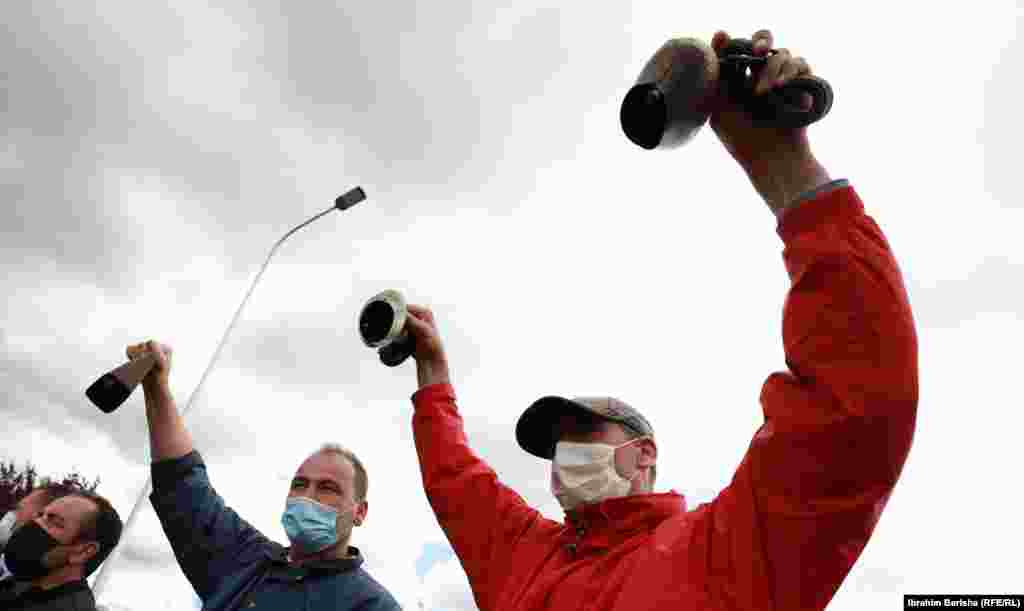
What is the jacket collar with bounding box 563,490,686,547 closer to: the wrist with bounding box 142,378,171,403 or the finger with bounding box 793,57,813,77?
the finger with bounding box 793,57,813,77

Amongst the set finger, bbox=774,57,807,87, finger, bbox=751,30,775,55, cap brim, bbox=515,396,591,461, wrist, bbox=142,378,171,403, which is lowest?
cap brim, bbox=515,396,591,461

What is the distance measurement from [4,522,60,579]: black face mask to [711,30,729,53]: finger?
14.7ft

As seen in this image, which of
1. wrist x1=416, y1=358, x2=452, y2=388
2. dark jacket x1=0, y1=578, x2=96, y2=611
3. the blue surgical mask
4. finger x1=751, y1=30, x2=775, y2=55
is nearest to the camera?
finger x1=751, y1=30, x2=775, y2=55

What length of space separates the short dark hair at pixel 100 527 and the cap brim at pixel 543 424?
2.94 m

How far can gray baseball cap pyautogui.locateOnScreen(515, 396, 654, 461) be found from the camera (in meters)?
2.88

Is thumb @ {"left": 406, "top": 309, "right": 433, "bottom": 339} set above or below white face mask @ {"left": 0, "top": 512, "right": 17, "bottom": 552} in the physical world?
above

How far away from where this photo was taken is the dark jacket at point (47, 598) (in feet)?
12.4

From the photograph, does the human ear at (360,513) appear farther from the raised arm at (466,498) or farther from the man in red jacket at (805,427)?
the man in red jacket at (805,427)

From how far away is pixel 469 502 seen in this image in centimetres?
282

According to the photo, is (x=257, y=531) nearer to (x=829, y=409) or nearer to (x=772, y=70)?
(x=829, y=409)

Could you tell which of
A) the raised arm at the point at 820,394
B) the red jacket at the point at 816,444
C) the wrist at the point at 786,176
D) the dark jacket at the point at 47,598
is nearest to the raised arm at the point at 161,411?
the dark jacket at the point at 47,598

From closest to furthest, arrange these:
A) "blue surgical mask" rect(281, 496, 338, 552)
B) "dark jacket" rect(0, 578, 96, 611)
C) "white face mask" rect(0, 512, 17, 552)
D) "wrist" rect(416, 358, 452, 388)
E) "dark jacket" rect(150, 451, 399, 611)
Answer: "wrist" rect(416, 358, 452, 388) → "dark jacket" rect(150, 451, 399, 611) → "blue surgical mask" rect(281, 496, 338, 552) → "dark jacket" rect(0, 578, 96, 611) → "white face mask" rect(0, 512, 17, 552)

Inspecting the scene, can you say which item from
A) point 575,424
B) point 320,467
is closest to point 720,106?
point 575,424

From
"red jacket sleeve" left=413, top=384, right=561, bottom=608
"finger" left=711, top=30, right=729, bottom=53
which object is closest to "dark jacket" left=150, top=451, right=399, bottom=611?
"red jacket sleeve" left=413, top=384, right=561, bottom=608
